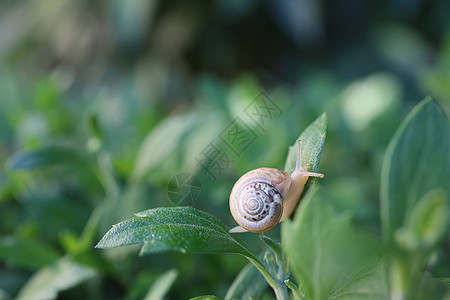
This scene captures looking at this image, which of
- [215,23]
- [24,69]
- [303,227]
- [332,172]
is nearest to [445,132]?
[303,227]

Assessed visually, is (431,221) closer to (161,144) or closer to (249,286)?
(249,286)

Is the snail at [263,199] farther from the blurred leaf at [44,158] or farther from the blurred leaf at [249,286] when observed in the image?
the blurred leaf at [44,158]

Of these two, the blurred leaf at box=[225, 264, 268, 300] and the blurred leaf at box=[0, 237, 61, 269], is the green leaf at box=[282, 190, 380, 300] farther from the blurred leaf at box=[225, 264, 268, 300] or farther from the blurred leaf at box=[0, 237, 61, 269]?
the blurred leaf at box=[0, 237, 61, 269]

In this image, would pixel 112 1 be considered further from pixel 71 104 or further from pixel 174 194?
pixel 174 194

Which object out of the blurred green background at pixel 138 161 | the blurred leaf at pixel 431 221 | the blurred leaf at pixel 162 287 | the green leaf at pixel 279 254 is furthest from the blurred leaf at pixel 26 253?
the blurred leaf at pixel 431 221

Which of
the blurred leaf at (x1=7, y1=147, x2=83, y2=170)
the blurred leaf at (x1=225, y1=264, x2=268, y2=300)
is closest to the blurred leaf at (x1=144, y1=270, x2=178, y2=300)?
the blurred leaf at (x1=225, y1=264, x2=268, y2=300)

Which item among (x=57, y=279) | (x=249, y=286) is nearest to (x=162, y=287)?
(x=249, y=286)
